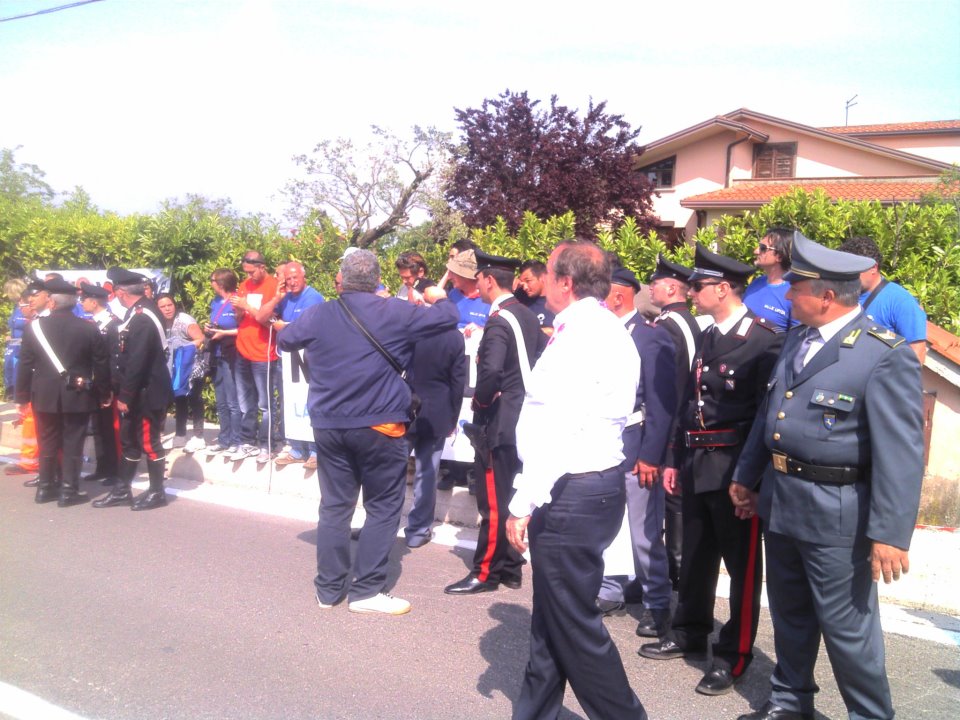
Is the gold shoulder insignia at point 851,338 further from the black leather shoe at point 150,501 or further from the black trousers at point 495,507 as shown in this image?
the black leather shoe at point 150,501

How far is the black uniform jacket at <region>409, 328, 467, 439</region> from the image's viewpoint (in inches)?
250

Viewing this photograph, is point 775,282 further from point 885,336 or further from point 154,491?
point 154,491

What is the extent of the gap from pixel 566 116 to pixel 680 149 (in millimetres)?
7912

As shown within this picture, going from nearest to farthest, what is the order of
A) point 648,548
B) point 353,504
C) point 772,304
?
Answer: point 648,548, point 353,504, point 772,304

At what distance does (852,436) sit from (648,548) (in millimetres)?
1819

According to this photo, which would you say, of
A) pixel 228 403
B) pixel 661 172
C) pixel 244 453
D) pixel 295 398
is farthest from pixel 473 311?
pixel 661 172

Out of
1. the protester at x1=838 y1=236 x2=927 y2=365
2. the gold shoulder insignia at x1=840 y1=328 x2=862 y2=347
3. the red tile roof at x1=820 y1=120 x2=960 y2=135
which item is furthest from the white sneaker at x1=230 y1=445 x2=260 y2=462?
the red tile roof at x1=820 y1=120 x2=960 y2=135

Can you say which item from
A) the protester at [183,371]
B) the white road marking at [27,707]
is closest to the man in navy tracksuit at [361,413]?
the white road marking at [27,707]

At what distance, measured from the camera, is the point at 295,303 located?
26.7ft

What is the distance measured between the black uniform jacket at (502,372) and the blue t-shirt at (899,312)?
2.29 metres

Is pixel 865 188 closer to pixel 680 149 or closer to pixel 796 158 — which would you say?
pixel 796 158

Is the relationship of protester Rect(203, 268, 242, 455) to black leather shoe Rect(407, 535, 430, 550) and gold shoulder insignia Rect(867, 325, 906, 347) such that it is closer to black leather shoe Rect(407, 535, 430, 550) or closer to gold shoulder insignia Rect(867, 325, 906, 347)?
black leather shoe Rect(407, 535, 430, 550)

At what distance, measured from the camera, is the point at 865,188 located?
26.2 m

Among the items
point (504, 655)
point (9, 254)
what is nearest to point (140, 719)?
point (504, 655)
